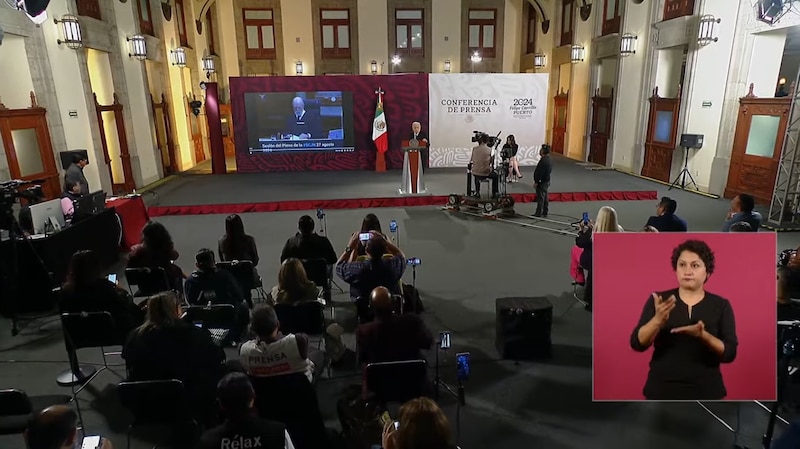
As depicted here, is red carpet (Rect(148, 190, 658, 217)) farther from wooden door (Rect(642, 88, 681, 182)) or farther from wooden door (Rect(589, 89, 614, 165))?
wooden door (Rect(589, 89, 614, 165))

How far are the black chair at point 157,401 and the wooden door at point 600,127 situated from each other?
13.6 metres

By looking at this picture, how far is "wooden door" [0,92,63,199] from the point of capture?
732 cm

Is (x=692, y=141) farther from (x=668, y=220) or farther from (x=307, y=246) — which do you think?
(x=307, y=246)

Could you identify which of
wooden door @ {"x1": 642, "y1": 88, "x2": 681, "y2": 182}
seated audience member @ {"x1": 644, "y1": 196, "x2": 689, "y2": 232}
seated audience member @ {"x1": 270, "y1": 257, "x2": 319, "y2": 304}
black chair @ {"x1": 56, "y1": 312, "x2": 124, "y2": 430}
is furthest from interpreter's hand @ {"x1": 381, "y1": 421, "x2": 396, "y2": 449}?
wooden door @ {"x1": 642, "y1": 88, "x2": 681, "y2": 182}

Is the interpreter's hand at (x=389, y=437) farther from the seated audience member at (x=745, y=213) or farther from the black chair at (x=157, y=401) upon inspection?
the seated audience member at (x=745, y=213)

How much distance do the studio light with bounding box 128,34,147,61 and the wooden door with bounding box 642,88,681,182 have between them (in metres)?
12.1

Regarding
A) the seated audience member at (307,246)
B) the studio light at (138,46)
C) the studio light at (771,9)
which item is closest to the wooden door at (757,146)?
the studio light at (771,9)

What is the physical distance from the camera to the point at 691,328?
8.45 ft

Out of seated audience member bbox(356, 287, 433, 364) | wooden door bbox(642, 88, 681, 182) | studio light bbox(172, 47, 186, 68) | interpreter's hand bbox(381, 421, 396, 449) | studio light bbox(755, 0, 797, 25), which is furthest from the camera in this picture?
studio light bbox(172, 47, 186, 68)

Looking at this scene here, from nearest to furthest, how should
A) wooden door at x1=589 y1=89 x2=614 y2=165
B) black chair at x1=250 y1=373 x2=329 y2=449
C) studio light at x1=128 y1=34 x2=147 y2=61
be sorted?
1. black chair at x1=250 y1=373 x2=329 y2=449
2. studio light at x1=128 y1=34 x2=147 y2=61
3. wooden door at x1=589 y1=89 x2=614 y2=165

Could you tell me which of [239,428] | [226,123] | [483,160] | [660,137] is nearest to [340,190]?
[483,160]

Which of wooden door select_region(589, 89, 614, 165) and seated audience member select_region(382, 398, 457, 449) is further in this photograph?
wooden door select_region(589, 89, 614, 165)

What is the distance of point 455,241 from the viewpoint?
23.5 feet

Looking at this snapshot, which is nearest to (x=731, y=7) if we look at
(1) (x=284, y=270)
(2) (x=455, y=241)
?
(2) (x=455, y=241)
